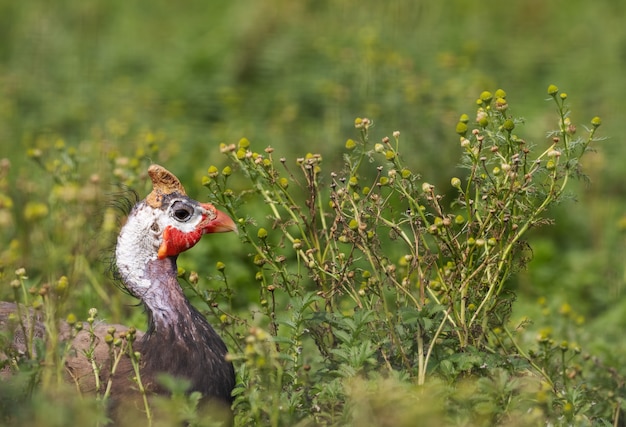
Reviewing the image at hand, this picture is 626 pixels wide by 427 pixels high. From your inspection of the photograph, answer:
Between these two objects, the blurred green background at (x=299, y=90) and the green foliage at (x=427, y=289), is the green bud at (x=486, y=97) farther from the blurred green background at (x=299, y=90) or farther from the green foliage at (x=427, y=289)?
the blurred green background at (x=299, y=90)

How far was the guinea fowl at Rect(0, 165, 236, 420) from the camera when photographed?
388 centimetres

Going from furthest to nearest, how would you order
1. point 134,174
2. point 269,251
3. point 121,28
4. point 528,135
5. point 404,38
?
point 121,28
point 404,38
point 528,135
point 134,174
point 269,251

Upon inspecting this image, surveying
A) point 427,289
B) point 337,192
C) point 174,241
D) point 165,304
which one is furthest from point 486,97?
point 165,304

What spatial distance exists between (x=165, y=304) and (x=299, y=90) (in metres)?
4.43

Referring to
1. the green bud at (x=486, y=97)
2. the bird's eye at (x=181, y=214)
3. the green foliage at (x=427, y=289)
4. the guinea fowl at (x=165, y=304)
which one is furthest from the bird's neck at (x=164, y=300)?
the green bud at (x=486, y=97)

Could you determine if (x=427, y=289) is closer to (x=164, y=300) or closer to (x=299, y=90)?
(x=164, y=300)

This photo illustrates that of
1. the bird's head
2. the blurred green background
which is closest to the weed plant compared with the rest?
the bird's head

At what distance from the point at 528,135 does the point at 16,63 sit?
12.5 feet

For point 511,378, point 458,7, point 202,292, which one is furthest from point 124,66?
point 511,378

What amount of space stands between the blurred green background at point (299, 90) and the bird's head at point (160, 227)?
0.92 m

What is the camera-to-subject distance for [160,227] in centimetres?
405

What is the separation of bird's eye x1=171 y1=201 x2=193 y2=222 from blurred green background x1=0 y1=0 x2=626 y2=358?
941 mm

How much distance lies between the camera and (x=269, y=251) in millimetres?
4070

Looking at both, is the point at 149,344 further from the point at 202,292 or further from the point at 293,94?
the point at 293,94
